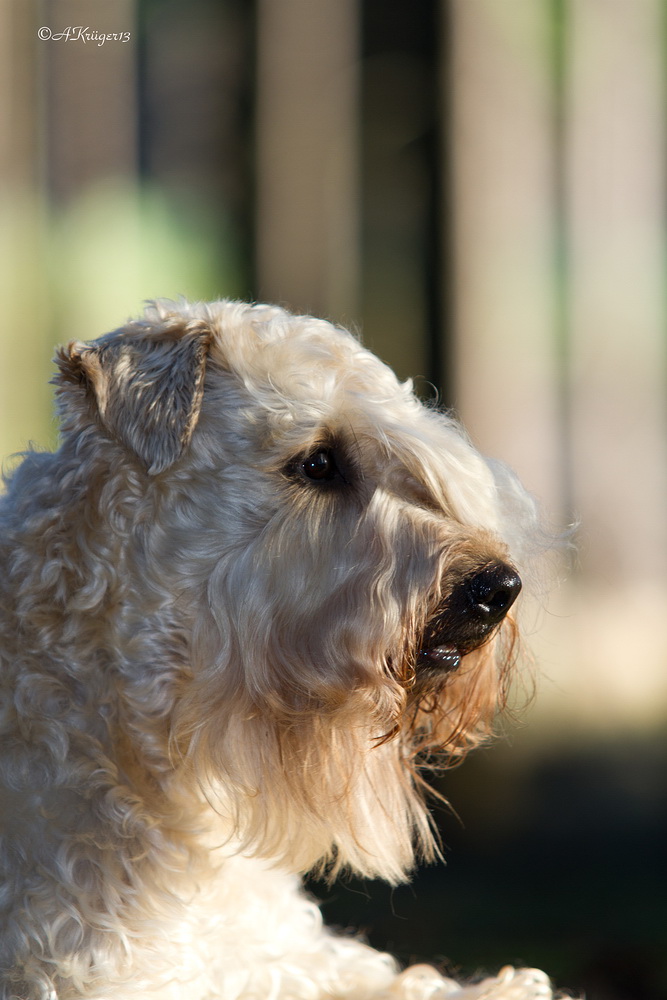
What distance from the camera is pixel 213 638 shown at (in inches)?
80.0

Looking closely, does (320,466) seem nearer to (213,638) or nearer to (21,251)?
(213,638)

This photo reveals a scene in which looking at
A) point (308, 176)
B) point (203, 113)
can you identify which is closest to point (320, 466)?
point (308, 176)

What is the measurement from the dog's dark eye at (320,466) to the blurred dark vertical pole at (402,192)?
4722mm

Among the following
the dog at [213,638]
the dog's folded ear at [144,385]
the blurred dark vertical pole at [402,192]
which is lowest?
the dog at [213,638]

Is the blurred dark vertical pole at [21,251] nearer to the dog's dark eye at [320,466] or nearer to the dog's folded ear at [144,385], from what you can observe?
the dog's folded ear at [144,385]

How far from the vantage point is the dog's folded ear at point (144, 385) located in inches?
80.4

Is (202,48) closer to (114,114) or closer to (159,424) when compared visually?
(114,114)

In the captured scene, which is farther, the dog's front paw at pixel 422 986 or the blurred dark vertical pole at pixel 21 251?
the blurred dark vertical pole at pixel 21 251

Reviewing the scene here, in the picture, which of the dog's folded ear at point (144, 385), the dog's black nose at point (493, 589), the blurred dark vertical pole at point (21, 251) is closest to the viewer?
the dog's black nose at point (493, 589)

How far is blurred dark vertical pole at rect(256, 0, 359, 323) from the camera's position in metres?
6.57

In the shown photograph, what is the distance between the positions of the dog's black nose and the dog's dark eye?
0.37 metres

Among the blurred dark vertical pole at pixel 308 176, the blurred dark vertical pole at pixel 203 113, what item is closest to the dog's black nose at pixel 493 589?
the blurred dark vertical pole at pixel 308 176
